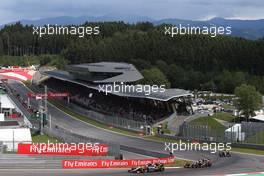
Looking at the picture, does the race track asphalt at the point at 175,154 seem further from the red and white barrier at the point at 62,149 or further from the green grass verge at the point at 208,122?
the green grass verge at the point at 208,122

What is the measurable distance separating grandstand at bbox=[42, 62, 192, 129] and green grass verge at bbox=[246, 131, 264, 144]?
24077mm

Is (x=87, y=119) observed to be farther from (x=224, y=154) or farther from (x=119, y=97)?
(x=224, y=154)

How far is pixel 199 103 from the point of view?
419 ft

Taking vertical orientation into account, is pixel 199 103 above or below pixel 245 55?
below

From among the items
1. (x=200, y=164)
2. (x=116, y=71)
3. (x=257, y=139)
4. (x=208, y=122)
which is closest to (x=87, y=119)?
(x=208, y=122)

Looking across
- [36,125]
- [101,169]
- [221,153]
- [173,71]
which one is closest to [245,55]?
[173,71]

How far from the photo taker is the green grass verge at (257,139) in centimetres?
5909

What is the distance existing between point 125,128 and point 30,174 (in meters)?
37.3

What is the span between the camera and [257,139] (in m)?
59.3

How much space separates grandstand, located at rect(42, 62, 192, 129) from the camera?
292 feet

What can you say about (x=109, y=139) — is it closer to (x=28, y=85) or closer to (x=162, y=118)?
(x=162, y=118)

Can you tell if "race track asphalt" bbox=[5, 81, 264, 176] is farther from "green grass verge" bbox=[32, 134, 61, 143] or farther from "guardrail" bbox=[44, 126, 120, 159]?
"green grass verge" bbox=[32, 134, 61, 143]

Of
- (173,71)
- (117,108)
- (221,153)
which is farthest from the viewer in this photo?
(173,71)

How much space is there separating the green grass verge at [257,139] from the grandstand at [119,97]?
24.1m
